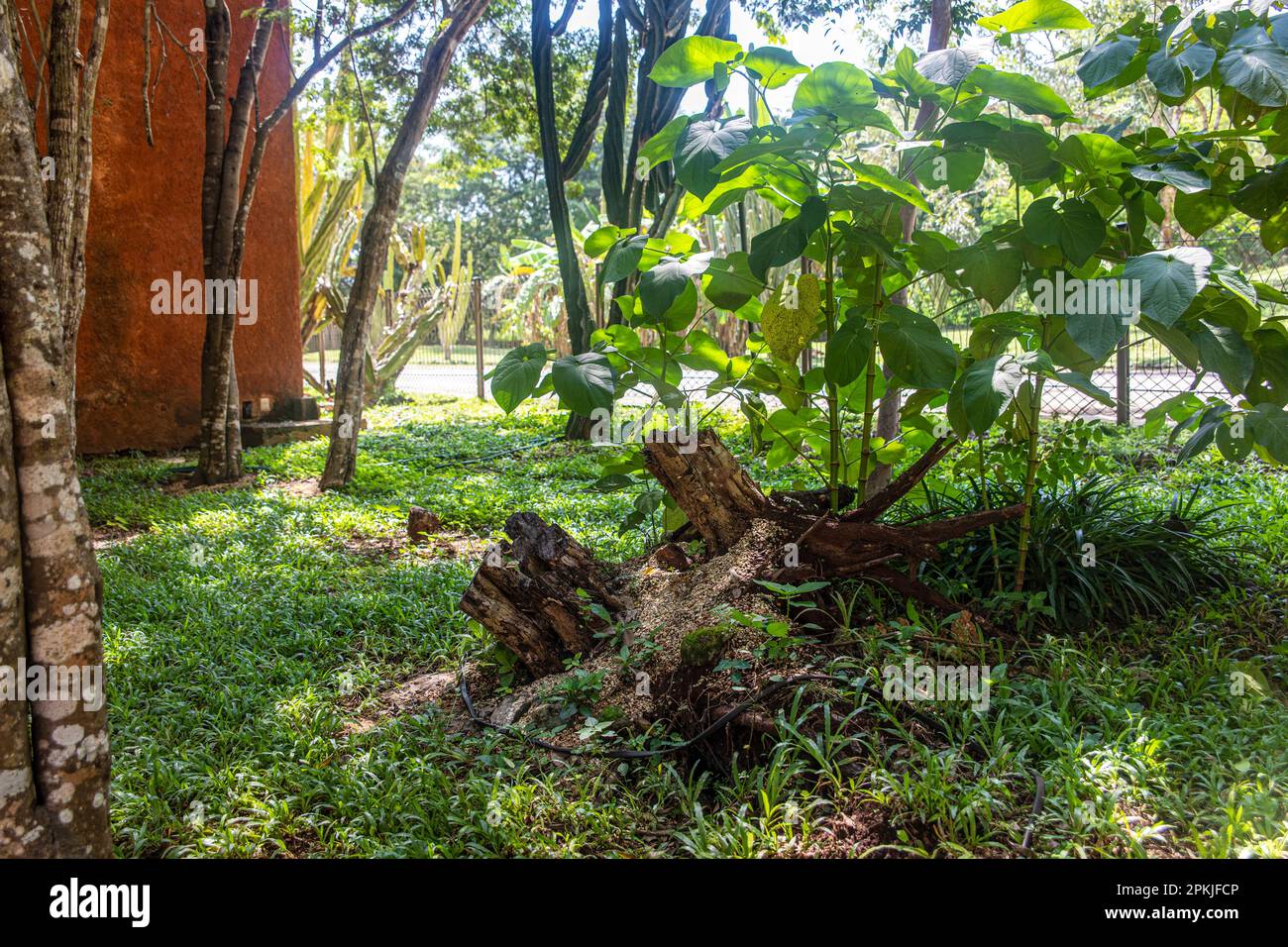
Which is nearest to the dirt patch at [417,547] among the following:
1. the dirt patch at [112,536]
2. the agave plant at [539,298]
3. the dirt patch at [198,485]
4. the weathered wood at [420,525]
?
the weathered wood at [420,525]

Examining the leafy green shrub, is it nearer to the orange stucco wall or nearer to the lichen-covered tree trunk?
the lichen-covered tree trunk

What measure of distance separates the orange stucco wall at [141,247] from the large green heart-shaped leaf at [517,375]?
23.6 ft

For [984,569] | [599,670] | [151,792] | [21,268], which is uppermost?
[21,268]

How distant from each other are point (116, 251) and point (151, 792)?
25.0ft

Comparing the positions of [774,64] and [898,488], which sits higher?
[774,64]

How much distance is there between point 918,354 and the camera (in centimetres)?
275

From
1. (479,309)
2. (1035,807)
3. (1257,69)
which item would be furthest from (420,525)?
(479,309)

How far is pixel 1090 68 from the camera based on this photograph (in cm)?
271

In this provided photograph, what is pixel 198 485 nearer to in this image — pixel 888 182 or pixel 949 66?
pixel 888 182

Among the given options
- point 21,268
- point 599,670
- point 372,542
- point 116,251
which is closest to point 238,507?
point 372,542

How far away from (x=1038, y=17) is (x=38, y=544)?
2.87 metres

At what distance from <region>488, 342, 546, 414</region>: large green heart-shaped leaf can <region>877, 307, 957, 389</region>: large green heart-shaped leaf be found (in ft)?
3.44

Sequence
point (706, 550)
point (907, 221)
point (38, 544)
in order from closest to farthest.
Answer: point (38, 544)
point (706, 550)
point (907, 221)
